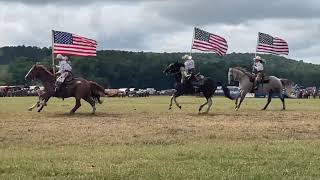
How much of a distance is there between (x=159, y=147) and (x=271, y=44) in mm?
26606

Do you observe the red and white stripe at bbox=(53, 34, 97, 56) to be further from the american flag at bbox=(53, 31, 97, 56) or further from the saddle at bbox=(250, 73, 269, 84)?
the saddle at bbox=(250, 73, 269, 84)

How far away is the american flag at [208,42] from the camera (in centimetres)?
3834

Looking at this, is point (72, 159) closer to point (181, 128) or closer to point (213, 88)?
point (181, 128)

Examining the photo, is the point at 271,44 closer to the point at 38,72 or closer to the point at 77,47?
the point at 77,47

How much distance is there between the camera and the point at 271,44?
42.3 m

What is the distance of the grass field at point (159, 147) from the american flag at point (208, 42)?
493 inches

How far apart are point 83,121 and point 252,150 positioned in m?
9.42

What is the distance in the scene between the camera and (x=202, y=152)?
15430mm

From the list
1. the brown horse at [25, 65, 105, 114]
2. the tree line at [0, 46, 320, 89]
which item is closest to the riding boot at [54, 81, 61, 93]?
the brown horse at [25, 65, 105, 114]

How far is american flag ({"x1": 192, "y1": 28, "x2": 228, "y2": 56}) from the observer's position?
38344 mm

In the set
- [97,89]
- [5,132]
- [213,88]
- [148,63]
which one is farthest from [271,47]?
[148,63]

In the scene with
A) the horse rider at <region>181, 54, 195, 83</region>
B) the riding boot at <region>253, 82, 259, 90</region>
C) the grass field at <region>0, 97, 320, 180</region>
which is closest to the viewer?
the grass field at <region>0, 97, 320, 180</region>

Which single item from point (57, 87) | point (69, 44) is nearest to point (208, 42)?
point (69, 44)

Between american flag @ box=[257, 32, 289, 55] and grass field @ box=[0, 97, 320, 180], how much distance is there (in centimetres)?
1624
